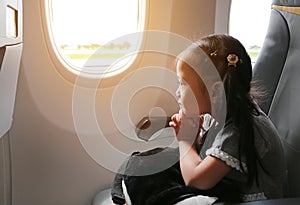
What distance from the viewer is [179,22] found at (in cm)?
161

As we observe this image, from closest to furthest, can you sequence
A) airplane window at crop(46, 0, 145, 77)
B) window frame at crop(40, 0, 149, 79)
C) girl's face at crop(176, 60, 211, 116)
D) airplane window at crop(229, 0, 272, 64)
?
girl's face at crop(176, 60, 211, 116) → window frame at crop(40, 0, 149, 79) → airplane window at crop(46, 0, 145, 77) → airplane window at crop(229, 0, 272, 64)

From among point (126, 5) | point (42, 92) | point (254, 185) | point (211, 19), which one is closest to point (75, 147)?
point (42, 92)

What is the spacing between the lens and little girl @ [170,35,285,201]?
916mm

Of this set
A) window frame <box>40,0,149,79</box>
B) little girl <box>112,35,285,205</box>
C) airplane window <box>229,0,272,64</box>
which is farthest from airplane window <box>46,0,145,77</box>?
little girl <box>112,35,285,205</box>

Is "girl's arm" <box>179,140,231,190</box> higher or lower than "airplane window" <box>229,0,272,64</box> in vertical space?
lower

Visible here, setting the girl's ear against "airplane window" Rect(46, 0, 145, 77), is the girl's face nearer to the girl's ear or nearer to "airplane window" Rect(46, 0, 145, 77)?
the girl's ear

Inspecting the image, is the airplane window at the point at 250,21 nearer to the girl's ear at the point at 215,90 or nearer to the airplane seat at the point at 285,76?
the airplane seat at the point at 285,76

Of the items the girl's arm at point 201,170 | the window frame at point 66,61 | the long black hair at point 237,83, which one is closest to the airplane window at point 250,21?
the window frame at point 66,61

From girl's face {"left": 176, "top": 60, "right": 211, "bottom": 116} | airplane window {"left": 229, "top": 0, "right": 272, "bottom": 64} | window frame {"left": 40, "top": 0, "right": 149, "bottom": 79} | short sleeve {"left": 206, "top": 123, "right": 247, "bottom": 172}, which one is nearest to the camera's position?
short sleeve {"left": 206, "top": 123, "right": 247, "bottom": 172}

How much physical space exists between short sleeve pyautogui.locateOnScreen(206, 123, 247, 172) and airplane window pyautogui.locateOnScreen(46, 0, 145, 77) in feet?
2.34

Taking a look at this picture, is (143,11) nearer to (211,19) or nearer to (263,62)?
(211,19)

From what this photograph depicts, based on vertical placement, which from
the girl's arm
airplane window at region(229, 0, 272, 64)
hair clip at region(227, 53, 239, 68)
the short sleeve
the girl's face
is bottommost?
the girl's arm

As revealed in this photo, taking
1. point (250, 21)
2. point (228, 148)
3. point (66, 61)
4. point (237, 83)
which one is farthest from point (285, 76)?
point (66, 61)

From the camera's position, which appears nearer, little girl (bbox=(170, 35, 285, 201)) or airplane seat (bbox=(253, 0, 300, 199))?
little girl (bbox=(170, 35, 285, 201))
